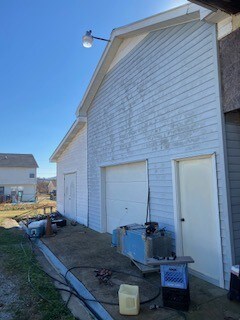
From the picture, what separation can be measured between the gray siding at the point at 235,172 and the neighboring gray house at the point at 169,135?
13cm

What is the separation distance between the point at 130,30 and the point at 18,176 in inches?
1394

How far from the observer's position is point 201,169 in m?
4.53

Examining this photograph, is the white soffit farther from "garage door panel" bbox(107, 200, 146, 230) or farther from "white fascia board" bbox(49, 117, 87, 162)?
→ "garage door panel" bbox(107, 200, 146, 230)

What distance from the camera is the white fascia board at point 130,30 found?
4.67 m

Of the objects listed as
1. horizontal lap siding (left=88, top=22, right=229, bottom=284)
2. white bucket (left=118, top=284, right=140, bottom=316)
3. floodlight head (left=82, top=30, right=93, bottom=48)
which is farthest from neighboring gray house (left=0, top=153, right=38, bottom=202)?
white bucket (left=118, top=284, right=140, bottom=316)

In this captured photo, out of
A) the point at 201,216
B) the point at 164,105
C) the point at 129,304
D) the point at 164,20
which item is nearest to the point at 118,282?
the point at 129,304

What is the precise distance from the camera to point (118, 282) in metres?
4.41

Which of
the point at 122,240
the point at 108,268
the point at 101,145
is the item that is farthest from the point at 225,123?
the point at 101,145

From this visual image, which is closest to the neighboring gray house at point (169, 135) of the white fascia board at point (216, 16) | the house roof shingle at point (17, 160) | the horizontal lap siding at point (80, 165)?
the white fascia board at point (216, 16)

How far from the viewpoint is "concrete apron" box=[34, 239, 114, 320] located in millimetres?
3408

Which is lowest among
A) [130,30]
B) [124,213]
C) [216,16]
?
[124,213]

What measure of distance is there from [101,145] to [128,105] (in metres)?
2.34

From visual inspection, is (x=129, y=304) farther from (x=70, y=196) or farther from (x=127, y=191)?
(x=70, y=196)

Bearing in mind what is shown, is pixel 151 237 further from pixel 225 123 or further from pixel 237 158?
pixel 225 123
